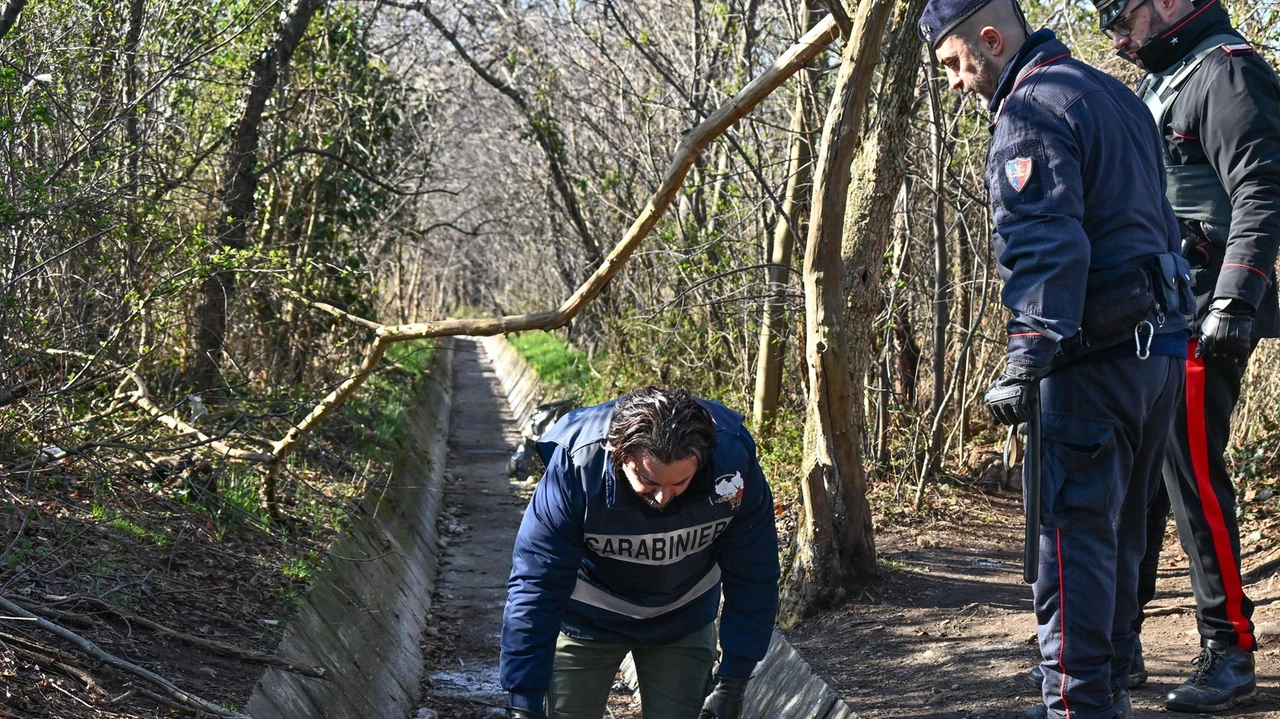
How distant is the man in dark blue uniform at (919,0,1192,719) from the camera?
339cm

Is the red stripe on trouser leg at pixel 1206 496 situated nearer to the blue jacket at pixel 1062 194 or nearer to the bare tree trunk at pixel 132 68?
the blue jacket at pixel 1062 194

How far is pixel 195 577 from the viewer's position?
6020 millimetres

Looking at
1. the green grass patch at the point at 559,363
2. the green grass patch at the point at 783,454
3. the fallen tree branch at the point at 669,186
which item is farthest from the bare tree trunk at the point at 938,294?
the green grass patch at the point at 559,363

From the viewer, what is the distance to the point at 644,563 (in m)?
3.83

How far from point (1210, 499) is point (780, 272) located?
5674 millimetres

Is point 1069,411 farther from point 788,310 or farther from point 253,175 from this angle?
point 253,175

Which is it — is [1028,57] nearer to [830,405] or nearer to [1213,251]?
[1213,251]

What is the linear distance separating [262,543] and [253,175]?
12.4 ft

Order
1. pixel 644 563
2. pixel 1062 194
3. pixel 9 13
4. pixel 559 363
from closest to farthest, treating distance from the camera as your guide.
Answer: pixel 1062 194, pixel 644 563, pixel 9 13, pixel 559 363

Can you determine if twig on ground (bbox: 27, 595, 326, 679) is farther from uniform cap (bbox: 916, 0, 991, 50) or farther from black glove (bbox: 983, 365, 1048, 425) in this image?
uniform cap (bbox: 916, 0, 991, 50)

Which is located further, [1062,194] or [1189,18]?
[1189,18]

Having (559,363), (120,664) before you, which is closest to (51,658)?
(120,664)

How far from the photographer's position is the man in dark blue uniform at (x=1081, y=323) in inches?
134

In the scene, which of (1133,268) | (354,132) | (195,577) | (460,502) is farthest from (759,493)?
(354,132)
